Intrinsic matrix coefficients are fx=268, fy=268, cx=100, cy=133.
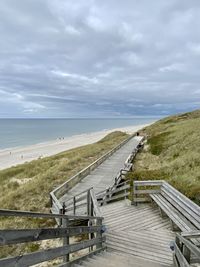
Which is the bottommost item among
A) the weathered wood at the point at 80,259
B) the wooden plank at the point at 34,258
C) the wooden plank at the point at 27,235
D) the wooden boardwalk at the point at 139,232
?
the wooden boardwalk at the point at 139,232

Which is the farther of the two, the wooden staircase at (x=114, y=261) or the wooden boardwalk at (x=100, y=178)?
the wooden boardwalk at (x=100, y=178)

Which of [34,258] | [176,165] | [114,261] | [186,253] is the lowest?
[114,261]

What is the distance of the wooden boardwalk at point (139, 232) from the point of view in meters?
6.16

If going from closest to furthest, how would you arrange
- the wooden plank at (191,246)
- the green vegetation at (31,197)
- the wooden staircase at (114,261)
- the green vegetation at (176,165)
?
the wooden plank at (191,246) < the wooden staircase at (114,261) < the green vegetation at (31,197) < the green vegetation at (176,165)

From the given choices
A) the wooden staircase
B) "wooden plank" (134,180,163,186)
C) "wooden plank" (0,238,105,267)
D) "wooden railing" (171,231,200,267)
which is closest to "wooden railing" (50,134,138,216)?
"wooden plank" (134,180,163,186)

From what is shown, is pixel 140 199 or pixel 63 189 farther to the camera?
pixel 63 189

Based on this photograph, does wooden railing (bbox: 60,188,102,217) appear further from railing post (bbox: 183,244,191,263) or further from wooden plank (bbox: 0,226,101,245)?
wooden plank (bbox: 0,226,101,245)

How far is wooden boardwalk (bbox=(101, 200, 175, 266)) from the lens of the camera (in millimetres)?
6160

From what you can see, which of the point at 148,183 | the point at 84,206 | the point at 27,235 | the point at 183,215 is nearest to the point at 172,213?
the point at 183,215

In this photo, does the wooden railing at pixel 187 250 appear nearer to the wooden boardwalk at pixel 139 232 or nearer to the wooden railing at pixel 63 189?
the wooden boardwalk at pixel 139 232

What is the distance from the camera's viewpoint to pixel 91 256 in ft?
18.6

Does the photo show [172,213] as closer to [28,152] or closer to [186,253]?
[186,253]

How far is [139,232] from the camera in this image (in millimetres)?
7328

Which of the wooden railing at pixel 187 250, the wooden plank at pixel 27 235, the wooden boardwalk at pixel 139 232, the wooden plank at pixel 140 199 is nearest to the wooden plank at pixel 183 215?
the wooden boardwalk at pixel 139 232
